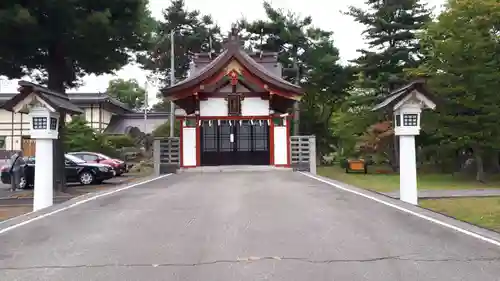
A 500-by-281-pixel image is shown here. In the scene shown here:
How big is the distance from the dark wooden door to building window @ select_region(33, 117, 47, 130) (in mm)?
11741

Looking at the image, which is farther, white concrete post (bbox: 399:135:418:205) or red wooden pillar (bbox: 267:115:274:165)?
red wooden pillar (bbox: 267:115:274:165)

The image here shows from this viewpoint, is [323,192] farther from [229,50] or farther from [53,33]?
[229,50]

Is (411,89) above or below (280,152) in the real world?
above

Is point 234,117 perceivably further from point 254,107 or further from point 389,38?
point 389,38

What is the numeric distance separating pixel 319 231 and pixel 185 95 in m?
14.9

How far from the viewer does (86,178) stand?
58.9 feet

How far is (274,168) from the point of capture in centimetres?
2016

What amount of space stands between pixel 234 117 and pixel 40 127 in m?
11.8

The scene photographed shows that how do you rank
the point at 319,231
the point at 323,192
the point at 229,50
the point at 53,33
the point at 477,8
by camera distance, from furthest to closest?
the point at 229,50 < the point at 477,8 < the point at 53,33 < the point at 323,192 < the point at 319,231

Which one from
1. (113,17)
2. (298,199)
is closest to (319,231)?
(298,199)

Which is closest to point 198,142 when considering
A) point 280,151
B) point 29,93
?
point 280,151

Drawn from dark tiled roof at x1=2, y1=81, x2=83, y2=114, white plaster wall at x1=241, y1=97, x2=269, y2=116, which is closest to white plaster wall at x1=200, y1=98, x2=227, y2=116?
white plaster wall at x1=241, y1=97, x2=269, y2=116

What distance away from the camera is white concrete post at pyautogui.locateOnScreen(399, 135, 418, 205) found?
30.5 feet

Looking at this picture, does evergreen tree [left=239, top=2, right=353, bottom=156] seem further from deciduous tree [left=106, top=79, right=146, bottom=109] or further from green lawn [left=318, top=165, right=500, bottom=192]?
deciduous tree [left=106, top=79, right=146, bottom=109]
